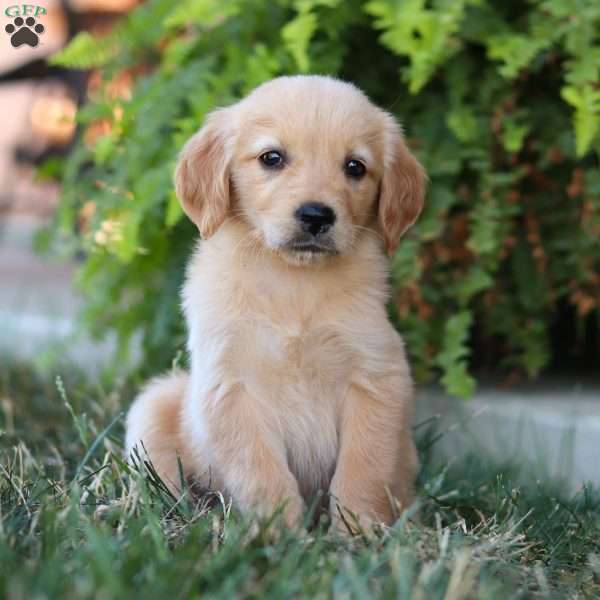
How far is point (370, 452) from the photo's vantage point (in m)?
2.61

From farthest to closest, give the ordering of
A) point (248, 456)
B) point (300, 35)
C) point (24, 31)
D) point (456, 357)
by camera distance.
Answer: point (24, 31), point (456, 357), point (300, 35), point (248, 456)

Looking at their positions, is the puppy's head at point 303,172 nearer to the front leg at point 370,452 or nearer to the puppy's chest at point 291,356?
the puppy's chest at point 291,356

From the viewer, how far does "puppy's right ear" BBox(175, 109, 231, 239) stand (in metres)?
2.84

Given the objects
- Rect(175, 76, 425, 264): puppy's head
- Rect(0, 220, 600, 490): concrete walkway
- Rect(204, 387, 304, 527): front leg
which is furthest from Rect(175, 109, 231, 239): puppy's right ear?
Rect(0, 220, 600, 490): concrete walkway

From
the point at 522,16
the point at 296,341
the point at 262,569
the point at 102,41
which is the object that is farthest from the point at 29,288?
the point at 262,569

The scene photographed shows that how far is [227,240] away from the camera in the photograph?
2846 mm

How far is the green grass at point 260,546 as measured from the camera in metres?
1.79

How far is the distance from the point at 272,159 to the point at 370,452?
2.79 feet

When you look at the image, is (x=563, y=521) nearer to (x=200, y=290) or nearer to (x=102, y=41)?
(x=200, y=290)

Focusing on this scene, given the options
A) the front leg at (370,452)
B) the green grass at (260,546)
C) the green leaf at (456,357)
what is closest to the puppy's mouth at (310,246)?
the front leg at (370,452)

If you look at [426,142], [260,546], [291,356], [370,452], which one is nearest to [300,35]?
[426,142]

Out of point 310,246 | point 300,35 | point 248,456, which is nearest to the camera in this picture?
point 248,456

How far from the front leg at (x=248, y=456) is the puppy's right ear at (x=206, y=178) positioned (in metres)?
0.53

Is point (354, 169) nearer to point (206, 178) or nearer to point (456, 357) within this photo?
point (206, 178)
